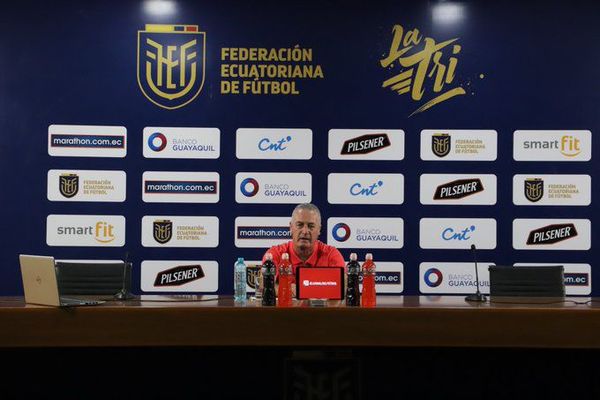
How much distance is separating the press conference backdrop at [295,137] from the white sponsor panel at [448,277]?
0.01 meters

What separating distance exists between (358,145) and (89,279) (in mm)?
2025

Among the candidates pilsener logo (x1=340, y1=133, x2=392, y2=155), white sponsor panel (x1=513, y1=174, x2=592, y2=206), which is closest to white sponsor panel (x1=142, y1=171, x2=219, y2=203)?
pilsener logo (x1=340, y1=133, x2=392, y2=155)

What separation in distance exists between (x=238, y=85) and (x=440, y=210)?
64.6 inches

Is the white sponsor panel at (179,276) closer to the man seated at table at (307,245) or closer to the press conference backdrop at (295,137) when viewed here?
the press conference backdrop at (295,137)

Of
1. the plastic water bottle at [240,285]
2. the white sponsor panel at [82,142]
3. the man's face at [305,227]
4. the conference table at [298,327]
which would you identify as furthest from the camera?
the white sponsor panel at [82,142]

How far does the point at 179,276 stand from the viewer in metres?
4.49

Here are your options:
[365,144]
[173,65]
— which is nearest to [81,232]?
[173,65]

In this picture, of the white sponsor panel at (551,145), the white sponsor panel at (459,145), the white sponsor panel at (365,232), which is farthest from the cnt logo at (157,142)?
the white sponsor panel at (551,145)

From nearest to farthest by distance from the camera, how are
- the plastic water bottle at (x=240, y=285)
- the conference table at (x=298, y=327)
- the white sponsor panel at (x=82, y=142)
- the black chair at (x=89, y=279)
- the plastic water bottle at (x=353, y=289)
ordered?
1. the conference table at (x=298, y=327)
2. the plastic water bottle at (x=353, y=289)
3. the plastic water bottle at (x=240, y=285)
4. the black chair at (x=89, y=279)
5. the white sponsor panel at (x=82, y=142)

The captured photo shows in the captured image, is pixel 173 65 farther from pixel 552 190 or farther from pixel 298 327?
pixel 552 190

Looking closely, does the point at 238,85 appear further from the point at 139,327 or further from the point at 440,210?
the point at 139,327

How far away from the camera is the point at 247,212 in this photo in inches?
177

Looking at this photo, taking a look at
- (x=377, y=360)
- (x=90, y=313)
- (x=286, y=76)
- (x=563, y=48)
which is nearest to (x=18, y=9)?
(x=286, y=76)

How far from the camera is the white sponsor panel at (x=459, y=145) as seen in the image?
14.7ft
